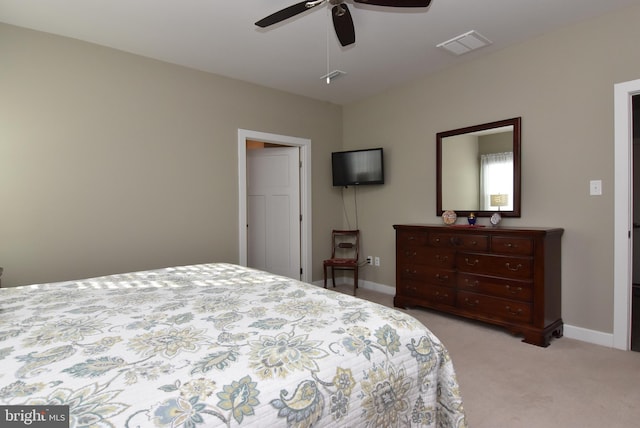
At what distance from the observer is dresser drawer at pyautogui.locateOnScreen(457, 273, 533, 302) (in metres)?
2.67

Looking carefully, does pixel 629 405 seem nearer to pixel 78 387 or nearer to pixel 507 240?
pixel 507 240

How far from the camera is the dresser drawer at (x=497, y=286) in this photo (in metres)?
2.67

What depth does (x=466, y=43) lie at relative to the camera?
2951 mm

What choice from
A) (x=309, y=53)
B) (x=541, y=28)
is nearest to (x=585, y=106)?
(x=541, y=28)

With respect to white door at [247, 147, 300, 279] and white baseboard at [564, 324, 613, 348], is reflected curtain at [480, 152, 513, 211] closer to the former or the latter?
white baseboard at [564, 324, 613, 348]

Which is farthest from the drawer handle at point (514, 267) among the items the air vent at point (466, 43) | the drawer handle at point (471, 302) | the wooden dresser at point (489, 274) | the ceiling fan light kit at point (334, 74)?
the ceiling fan light kit at point (334, 74)

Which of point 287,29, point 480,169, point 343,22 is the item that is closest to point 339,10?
point 343,22

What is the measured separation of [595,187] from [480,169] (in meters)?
0.92

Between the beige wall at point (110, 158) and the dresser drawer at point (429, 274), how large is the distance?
189cm

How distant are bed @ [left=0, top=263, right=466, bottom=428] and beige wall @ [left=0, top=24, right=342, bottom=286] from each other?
1508 millimetres

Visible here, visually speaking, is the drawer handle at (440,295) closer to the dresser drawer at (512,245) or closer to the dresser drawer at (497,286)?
the dresser drawer at (497,286)

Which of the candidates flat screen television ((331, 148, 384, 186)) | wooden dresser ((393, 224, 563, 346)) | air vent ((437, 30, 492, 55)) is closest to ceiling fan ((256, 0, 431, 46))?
air vent ((437, 30, 492, 55))

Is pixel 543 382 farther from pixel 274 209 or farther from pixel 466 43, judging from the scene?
pixel 274 209

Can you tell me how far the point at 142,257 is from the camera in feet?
10.5
